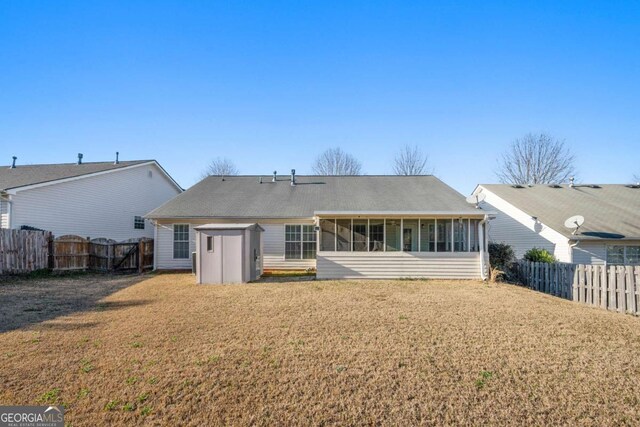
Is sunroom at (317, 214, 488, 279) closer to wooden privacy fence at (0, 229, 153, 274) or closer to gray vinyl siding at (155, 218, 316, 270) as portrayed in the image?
gray vinyl siding at (155, 218, 316, 270)

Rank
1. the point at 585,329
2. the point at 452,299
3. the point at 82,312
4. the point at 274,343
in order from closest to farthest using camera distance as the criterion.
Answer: the point at 274,343, the point at 585,329, the point at 82,312, the point at 452,299

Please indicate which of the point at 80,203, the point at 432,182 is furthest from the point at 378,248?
the point at 80,203

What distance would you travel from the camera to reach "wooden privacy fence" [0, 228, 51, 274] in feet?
42.6

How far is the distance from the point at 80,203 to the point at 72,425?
17017 millimetres

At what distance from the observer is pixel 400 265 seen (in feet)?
45.0

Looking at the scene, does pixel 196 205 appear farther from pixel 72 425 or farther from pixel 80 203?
pixel 72 425

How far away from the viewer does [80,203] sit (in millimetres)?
17844

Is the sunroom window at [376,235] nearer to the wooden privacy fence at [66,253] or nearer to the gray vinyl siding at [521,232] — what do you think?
the gray vinyl siding at [521,232]

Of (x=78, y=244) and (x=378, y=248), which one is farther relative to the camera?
(x=78, y=244)

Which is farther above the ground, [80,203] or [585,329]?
[80,203]

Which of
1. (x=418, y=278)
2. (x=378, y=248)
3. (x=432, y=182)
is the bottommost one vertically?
(x=418, y=278)

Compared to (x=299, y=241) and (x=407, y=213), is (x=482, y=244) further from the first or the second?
(x=299, y=241)

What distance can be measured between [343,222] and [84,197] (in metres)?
12.9

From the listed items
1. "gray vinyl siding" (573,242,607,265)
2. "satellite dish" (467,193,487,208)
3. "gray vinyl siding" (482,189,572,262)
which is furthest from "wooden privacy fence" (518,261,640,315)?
"gray vinyl siding" (573,242,607,265)
